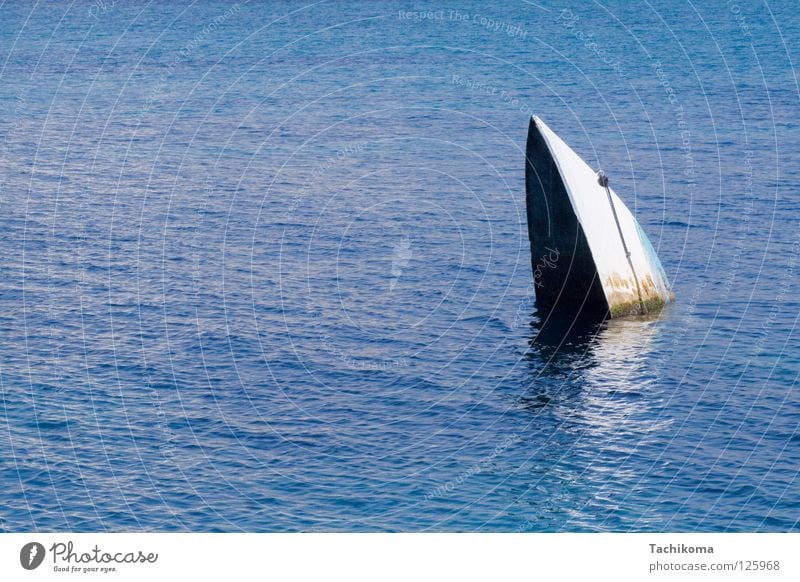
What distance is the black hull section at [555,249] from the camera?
135 metres

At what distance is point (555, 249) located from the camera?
139500 mm

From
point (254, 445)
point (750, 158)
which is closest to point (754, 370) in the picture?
point (254, 445)

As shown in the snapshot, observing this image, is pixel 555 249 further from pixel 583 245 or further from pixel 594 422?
pixel 594 422

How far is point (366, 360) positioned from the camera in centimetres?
12112

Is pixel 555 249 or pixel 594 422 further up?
pixel 555 249

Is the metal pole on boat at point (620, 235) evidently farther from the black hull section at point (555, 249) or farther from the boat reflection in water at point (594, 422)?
the black hull section at point (555, 249)

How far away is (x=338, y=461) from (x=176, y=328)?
3458cm

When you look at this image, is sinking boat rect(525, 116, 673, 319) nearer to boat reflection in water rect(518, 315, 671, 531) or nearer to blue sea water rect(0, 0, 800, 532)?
blue sea water rect(0, 0, 800, 532)

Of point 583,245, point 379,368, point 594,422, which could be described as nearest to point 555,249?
point 583,245

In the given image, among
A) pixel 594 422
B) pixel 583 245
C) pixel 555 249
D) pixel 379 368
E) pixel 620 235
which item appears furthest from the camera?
pixel 555 249

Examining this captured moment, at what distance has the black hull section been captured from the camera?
13538 centimetres

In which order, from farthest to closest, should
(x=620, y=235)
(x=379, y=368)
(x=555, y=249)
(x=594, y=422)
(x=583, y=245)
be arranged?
(x=555, y=249)
(x=620, y=235)
(x=583, y=245)
(x=379, y=368)
(x=594, y=422)

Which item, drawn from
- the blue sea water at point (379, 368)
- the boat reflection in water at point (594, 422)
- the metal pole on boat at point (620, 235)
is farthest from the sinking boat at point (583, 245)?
the boat reflection in water at point (594, 422)

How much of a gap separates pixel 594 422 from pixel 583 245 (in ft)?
105
